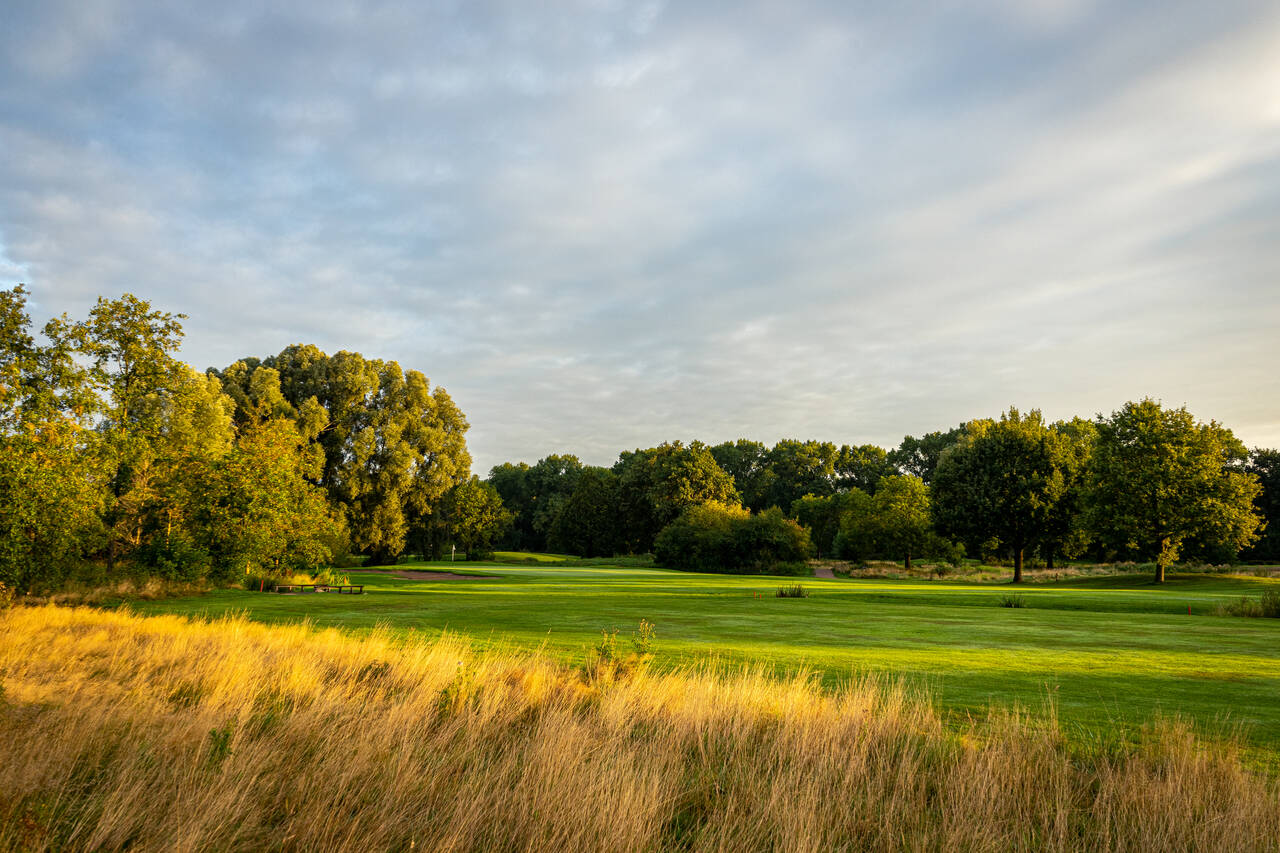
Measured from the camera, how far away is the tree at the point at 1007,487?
168 ft

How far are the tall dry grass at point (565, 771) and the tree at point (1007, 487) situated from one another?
47646 mm

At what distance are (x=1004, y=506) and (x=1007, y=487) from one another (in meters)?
1.46

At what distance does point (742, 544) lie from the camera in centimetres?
5934

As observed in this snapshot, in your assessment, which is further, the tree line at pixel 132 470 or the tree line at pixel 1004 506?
the tree line at pixel 1004 506

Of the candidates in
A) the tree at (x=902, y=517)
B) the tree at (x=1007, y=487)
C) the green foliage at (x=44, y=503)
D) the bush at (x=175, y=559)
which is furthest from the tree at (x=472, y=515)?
the green foliage at (x=44, y=503)

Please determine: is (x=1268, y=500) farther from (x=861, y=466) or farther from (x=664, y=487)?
(x=664, y=487)

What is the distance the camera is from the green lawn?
34.1ft

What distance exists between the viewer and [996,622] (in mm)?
20797

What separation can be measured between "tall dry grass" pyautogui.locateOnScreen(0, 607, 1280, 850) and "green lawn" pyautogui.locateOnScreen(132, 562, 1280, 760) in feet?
6.89

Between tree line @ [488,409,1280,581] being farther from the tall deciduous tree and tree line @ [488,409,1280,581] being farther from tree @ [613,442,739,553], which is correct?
the tall deciduous tree

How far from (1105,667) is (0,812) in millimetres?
15254

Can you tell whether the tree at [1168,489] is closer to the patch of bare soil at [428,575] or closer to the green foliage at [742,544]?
the green foliage at [742,544]

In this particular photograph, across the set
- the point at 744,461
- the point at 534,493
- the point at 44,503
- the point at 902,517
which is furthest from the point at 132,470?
the point at 744,461

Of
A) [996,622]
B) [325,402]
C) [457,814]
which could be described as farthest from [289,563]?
[457,814]
